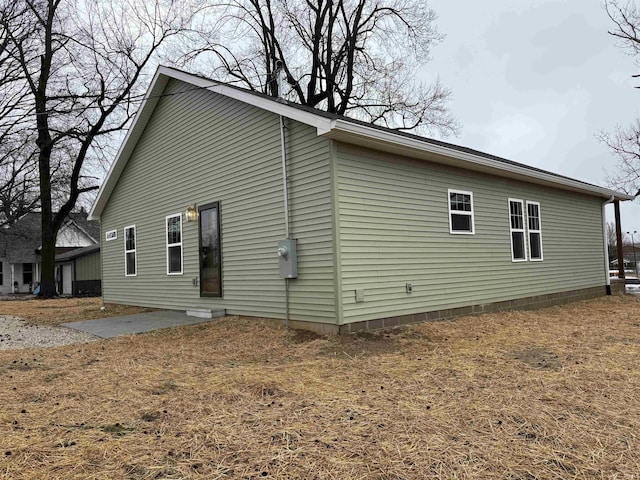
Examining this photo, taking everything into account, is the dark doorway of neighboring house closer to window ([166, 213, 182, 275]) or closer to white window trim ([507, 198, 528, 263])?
window ([166, 213, 182, 275])

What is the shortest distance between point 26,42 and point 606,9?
75.2 feet

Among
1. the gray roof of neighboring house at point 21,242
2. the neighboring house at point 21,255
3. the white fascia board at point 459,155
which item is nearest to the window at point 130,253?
the white fascia board at point 459,155

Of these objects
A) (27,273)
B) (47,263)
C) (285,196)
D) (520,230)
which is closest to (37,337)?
(285,196)

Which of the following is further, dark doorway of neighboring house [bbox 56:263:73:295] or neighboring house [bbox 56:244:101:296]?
dark doorway of neighboring house [bbox 56:263:73:295]

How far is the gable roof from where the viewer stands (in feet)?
21.9

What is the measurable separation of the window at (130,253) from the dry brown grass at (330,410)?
5.96m

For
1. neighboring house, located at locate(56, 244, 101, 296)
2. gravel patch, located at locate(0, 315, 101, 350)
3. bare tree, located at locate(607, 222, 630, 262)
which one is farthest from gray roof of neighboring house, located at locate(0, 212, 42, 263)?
bare tree, located at locate(607, 222, 630, 262)

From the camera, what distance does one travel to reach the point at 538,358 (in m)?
5.39

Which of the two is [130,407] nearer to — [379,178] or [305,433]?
[305,433]

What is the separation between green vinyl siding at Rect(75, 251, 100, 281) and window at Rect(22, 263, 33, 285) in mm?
8195

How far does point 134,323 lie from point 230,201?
10.5 feet

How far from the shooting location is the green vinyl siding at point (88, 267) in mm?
24125

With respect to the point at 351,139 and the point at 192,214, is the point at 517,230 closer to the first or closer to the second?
the point at 351,139

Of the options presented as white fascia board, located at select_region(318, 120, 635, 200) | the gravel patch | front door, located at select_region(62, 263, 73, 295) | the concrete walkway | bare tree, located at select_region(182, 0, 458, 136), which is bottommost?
the gravel patch
